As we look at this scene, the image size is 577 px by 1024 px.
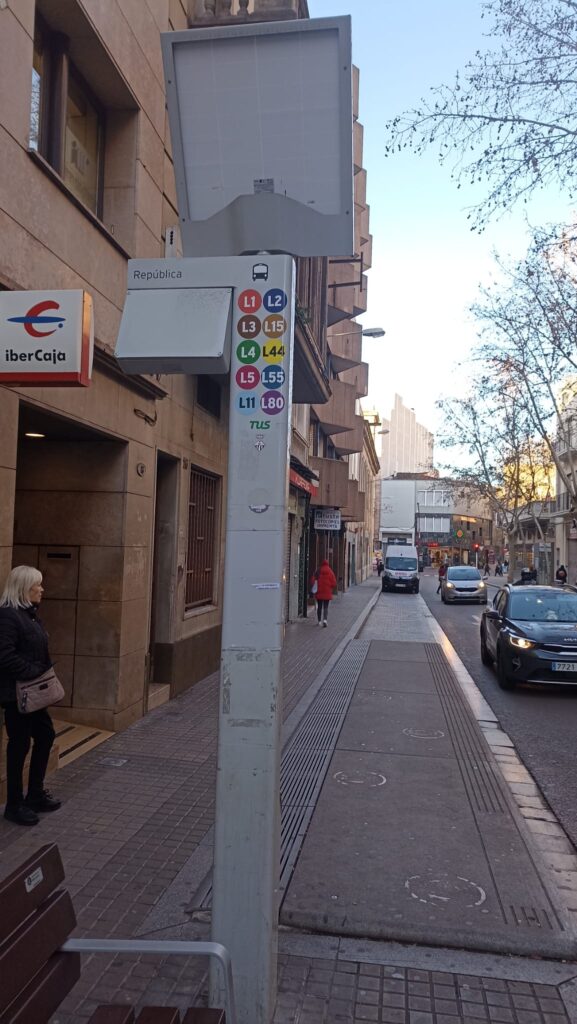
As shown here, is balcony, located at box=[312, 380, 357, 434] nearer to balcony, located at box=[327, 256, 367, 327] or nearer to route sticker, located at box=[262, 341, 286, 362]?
balcony, located at box=[327, 256, 367, 327]

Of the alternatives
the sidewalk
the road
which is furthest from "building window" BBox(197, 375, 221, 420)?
the road

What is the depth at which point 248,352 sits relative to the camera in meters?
2.89

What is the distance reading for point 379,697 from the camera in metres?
9.52

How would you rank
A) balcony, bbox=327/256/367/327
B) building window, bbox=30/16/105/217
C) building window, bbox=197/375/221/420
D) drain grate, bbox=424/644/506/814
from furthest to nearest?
1. balcony, bbox=327/256/367/327
2. building window, bbox=197/375/221/420
3. building window, bbox=30/16/105/217
4. drain grate, bbox=424/644/506/814

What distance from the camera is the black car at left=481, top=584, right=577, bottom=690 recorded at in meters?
9.86

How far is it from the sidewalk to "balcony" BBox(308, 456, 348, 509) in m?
15.8

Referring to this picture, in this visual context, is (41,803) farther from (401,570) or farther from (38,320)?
(401,570)

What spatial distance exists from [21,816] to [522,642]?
7.15m

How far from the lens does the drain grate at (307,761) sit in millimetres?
4781

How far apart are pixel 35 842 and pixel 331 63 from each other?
453cm

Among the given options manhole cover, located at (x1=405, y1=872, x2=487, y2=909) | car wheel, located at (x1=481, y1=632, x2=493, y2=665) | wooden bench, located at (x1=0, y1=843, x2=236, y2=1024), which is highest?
wooden bench, located at (x1=0, y1=843, x2=236, y2=1024)

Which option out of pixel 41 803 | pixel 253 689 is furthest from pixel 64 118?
pixel 253 689

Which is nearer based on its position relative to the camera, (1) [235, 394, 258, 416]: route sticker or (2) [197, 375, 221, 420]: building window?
(1) [235, 394, 258, 416]: route sticker

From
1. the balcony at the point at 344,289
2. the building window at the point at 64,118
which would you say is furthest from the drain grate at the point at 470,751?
the balcony at the point at 344,289
